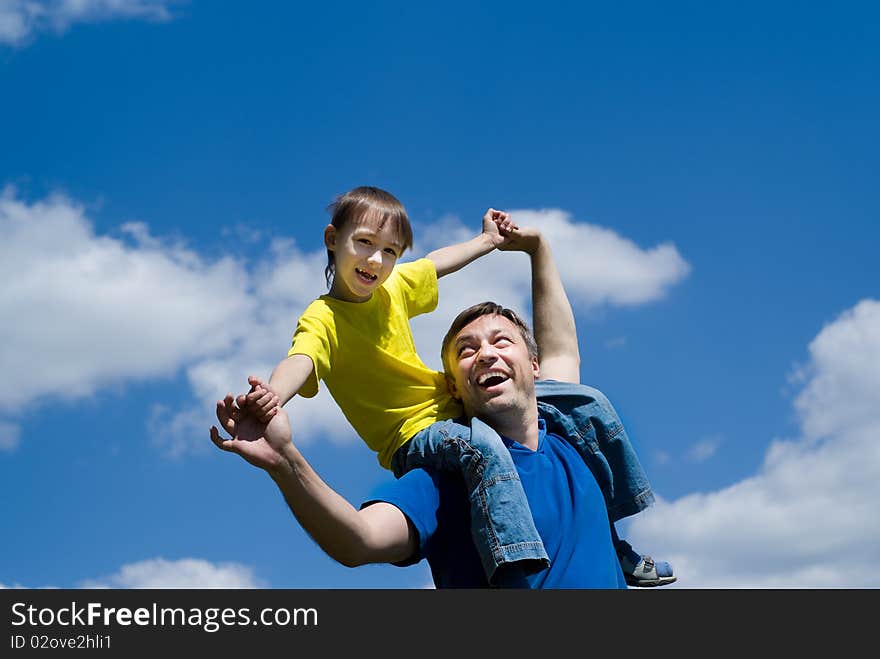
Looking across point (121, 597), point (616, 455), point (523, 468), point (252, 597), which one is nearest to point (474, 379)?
point (523, 468)

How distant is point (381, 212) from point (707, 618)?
2452 mm

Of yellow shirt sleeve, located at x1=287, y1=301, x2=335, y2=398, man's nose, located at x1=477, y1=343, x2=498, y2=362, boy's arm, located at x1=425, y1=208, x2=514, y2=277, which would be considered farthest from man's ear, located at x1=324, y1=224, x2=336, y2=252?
man's nose, located at x1=477, y1=343, x2=498, y2=362

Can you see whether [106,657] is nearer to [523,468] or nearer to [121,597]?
[121,597]

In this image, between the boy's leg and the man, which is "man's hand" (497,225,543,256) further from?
the boy's leg

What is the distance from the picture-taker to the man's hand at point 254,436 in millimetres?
3299

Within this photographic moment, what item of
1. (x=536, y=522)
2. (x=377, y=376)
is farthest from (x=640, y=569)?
(x=377, y=376)

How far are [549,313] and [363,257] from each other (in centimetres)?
133

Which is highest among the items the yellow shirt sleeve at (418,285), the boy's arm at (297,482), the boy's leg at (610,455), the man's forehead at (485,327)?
the yellow shirt sleeve at (418,285)

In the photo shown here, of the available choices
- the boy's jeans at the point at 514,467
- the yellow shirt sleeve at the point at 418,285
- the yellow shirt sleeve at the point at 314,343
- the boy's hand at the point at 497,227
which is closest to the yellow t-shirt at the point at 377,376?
the yellow shirt sleeve at the point at 314,343

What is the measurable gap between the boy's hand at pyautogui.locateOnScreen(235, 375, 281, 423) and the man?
7 cm

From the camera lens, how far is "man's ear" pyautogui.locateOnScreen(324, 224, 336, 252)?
4.93m

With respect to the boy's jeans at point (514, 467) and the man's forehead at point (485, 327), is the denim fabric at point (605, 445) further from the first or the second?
the man's forehead at point (485, 327)

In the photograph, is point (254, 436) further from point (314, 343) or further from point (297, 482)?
point (314, 343)

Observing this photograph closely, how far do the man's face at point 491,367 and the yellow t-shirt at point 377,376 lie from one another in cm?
18
